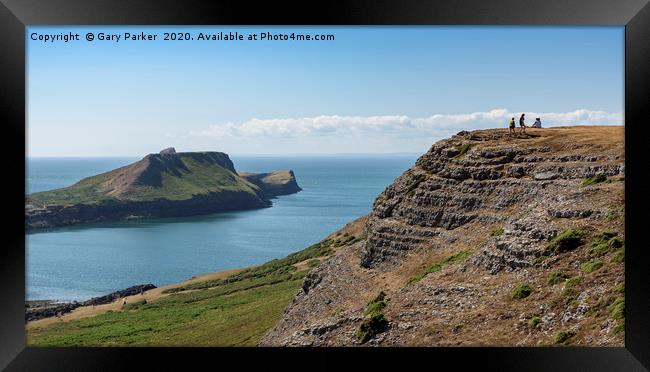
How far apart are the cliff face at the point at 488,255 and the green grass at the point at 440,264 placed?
64 mm

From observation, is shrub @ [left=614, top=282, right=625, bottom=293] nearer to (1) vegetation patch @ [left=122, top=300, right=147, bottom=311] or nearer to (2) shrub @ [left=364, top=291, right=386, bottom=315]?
(2) shrub @ [left=364, top=291, right=386, bottom=315]

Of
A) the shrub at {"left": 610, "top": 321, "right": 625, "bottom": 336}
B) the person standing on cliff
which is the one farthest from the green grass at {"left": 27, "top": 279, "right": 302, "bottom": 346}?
the shrub at {"left": 610, "top": 321, "right": 625, "bottom": 336}

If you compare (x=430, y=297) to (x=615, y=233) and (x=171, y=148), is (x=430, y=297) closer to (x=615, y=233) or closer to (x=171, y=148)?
(x=615, y=233)

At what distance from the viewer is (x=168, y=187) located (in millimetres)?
124250

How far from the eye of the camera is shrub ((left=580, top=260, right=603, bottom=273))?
17.2m

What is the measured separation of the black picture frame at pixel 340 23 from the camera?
14.8 metres

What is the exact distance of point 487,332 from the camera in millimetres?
16844

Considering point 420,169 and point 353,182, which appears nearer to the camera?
point 420,169

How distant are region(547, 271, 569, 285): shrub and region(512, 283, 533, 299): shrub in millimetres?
621

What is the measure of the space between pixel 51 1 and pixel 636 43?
14.2 m

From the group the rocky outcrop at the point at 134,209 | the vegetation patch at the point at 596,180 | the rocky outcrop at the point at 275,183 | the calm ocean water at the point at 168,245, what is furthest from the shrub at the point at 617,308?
the rocky outcrop at the point at 275,183

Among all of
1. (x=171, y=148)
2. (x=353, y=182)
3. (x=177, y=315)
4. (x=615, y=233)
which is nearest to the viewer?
(x=615, y=233)

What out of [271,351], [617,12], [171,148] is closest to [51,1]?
[271,351]

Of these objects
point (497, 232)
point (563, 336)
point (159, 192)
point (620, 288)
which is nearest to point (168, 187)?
point (159, 192)
